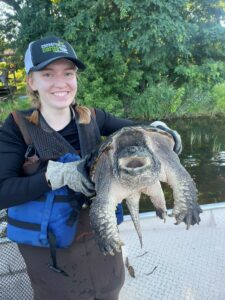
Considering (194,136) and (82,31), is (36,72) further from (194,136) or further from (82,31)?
(82,31)

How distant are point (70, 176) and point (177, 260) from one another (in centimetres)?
139

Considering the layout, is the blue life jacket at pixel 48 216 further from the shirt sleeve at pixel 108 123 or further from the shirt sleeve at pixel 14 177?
the shirt sleeve at pixel 108 123

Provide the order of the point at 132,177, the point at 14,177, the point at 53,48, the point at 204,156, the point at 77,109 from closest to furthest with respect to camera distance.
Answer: the point at 132,177 < the point at 14,177 < the point at 53,48 < the point at 77,109 < the point at 204,156

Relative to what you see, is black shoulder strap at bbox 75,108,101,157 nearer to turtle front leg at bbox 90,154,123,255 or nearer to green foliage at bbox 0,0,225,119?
turtle front leg at bbox 90,154,123,255

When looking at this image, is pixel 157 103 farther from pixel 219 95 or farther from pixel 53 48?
pixel 53 48

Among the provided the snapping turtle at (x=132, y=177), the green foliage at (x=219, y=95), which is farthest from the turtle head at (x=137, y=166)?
the green foliage at (x=219, y=95)

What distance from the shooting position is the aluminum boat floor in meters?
2.04

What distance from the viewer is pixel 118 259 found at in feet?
5.23

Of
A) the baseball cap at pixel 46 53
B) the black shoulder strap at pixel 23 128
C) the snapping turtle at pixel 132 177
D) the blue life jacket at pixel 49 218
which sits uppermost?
the baseball cap at pixel 46 53

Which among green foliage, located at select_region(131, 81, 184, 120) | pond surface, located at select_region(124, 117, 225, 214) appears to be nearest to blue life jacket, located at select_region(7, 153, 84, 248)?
pond surface, located at select_region(124, 117, 225, 214)

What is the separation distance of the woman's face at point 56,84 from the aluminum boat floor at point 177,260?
1.33 m

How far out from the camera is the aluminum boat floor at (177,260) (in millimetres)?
2043

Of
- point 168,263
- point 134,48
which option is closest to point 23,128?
point 168,263

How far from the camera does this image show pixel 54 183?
1.22 meters
